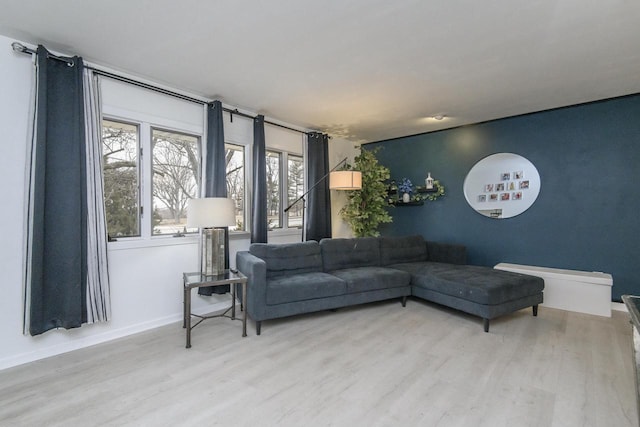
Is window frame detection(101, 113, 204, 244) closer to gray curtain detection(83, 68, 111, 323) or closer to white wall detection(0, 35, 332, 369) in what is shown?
white wall detection(0, 35, 332, 369)

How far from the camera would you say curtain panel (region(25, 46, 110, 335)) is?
2301 millimetres

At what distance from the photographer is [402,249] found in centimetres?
434

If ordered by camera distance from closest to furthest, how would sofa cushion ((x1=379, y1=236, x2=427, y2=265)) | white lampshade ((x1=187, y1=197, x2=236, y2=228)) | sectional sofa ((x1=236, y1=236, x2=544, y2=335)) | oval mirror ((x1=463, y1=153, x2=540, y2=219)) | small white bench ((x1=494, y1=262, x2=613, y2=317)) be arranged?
white lampshade ((x1=187, y1=197, x2=236, y2=228)) < sectional sofa ((x1=236, y1=236, x2=544, y2=335)) < small white bench ((x1=494, y1=262, x2=613, y2=317)) < oval mirror ((x1=463, y1=153, x2=540, y2=219)) < sofa cushion ((x1=379, y1=236, x2=427, y2=265))

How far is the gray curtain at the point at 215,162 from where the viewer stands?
3.36 meters

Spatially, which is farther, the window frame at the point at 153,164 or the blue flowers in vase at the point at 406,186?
the blue flowers in vase at the point at 406,186

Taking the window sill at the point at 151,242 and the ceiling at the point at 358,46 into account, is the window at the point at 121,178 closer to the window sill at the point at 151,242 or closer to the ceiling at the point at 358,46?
the window sill at the point at 151,242

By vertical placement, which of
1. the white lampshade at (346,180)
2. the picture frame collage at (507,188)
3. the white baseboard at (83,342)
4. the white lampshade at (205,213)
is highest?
the white lampshade at (346,180)

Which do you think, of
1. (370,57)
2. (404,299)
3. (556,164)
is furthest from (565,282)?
(370,57)

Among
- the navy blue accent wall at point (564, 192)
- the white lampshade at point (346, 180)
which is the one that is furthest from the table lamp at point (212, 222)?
the navy blue accent wall at point (564, 192)

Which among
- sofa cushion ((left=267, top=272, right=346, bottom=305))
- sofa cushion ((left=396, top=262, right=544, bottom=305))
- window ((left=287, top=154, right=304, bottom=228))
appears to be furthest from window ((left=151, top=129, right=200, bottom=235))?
sofa cushion ((left=396, top=262, right=544, bottom=305))

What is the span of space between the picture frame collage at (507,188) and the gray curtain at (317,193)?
7.57 ft

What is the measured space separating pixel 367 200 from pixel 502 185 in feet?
6.28

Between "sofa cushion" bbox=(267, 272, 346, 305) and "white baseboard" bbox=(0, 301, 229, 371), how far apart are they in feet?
3.70

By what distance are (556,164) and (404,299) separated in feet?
8.56
